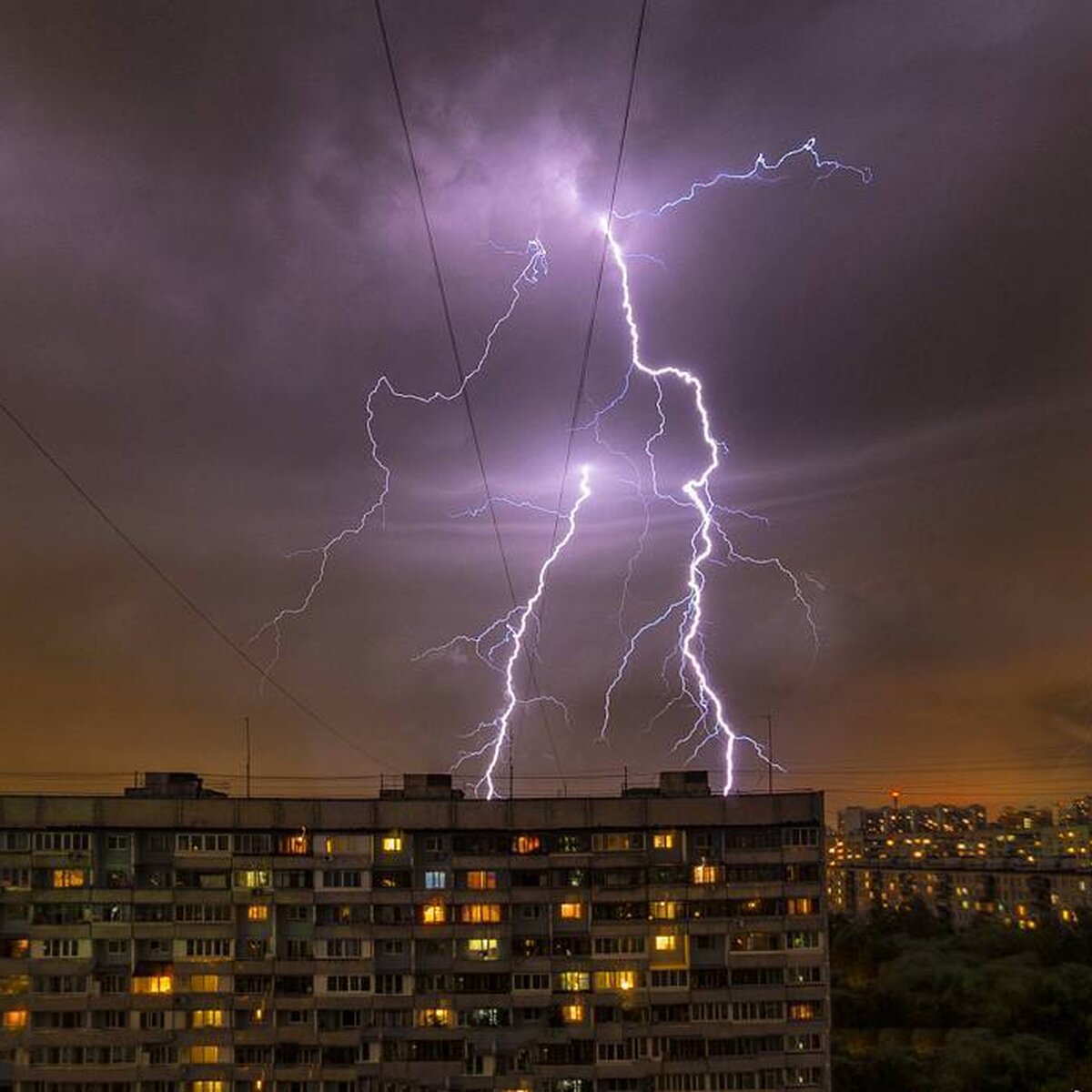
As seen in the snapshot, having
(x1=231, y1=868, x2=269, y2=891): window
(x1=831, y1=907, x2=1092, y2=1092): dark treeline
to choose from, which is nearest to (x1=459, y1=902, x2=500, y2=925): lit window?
(x1=231, y1=868, x2=269, y2=891): window

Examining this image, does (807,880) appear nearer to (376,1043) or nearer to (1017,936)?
(376,1043)

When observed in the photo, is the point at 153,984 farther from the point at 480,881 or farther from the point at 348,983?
the point at 480,881

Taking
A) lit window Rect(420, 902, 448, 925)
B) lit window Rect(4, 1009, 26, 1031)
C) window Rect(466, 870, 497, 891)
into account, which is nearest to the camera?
lit window Rect(4, 1009, 26, 1031)

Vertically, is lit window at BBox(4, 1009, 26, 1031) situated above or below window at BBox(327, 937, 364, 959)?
below

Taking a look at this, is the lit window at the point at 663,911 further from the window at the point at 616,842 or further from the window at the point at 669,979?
the window at the point at 616,842

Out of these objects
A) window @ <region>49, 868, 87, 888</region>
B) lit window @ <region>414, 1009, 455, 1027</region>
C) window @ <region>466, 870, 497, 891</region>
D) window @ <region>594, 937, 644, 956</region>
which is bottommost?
lit window @ <region>414, 1009, 455, 1027</region>

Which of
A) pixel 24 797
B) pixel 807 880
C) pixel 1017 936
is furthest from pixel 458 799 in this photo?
pixel 1017 936

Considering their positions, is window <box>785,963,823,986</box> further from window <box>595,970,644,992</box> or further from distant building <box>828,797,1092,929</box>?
distant building <box>828,797,1092,929</box>

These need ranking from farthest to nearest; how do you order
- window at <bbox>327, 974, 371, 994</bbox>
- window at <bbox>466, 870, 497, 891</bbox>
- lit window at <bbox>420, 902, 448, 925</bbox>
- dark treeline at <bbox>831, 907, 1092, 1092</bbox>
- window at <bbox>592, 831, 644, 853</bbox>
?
dark treeline at <bbox>831, 907, 1092, 1092</bbox> < window at <bbox>592, 831, 644, 853</bbox> < window at <bbox>466, 870, 497, 891</bbox> < lit window at <bbox>420, 902, 448, 925</bbox> < window at <bbox>327, 974, 371, 994</bbox>

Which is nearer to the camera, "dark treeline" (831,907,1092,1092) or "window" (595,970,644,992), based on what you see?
"window" (595,970,644,992)
